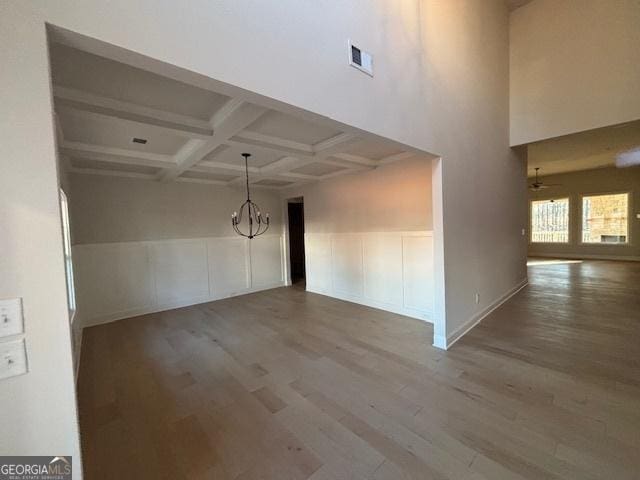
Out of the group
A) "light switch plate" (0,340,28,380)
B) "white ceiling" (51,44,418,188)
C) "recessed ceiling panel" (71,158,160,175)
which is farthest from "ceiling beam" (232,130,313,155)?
"light switch plate" (0,340,28,380)

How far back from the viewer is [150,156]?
3537 millimetres

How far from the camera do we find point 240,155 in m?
3.69

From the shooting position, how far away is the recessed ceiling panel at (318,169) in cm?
434

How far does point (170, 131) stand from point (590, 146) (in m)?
7.76

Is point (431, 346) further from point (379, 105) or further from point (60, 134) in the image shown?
point (60, 134)

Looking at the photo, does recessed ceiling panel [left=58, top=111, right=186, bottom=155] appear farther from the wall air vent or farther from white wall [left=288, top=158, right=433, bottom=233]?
white wall [left=288, top=158, right=433, bottom=233]

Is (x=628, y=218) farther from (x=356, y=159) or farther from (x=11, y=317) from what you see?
(x=11, y=317)

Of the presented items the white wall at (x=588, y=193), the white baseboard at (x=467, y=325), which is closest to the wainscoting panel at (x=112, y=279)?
the white baseboard at (x=467, y=325)

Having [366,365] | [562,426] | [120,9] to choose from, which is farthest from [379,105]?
[562,426]

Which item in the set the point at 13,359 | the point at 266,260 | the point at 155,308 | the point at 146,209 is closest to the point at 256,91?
the point at 13,359

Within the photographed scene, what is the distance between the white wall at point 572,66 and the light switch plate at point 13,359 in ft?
20.0

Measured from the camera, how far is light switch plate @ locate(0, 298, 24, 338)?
2.74ft

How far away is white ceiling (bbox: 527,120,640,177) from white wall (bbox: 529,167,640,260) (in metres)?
0.72

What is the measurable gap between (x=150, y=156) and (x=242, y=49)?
287 centimetres
